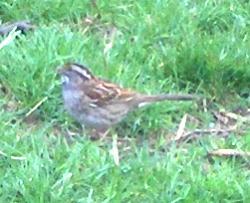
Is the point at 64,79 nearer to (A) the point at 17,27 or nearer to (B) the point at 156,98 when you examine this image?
(B) the point at 156,98

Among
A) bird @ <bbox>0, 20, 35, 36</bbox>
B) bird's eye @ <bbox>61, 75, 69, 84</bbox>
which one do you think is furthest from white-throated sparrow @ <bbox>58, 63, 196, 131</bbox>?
bird @ <bbox>0, 20, 35, 36</bbox>

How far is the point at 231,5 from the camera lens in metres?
8.98

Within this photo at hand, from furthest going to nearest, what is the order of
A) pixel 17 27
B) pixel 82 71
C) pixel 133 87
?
pixel 17 27 < pixel 133 87 < pixel 82 71

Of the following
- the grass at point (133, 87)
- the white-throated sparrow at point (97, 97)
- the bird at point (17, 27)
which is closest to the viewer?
the grass at point (133, 87)

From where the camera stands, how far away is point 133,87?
7910 mm

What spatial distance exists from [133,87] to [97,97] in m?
0.37

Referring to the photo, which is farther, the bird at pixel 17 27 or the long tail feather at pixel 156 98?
the bird at pixel 17 27

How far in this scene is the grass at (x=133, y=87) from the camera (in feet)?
22.4

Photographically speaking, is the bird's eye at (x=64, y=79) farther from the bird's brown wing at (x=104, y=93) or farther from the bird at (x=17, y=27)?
the bird at (x=17, y=27)

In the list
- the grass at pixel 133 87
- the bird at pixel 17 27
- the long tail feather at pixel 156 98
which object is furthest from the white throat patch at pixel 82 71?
the bird at pixel 17 27

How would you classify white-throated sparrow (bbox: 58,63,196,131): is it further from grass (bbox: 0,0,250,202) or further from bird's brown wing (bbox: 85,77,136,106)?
grass (bbox: 0,0,250,202)

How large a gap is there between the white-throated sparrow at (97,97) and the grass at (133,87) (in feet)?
0.33

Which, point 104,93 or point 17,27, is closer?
point 104,93

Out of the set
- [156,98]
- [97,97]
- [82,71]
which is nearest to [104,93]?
[97,97]
